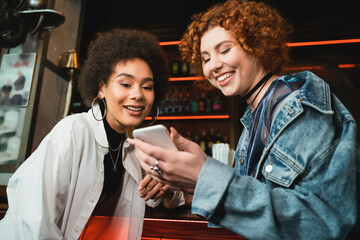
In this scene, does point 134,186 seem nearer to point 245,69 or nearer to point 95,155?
point 95,155

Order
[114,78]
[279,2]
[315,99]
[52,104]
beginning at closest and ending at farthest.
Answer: [315,99] < [114,78] < [52,104] < [279,2]

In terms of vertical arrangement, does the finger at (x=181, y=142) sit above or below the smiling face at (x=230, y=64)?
below

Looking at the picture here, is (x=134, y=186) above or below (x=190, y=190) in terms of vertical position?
below

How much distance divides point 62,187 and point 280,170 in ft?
3.04

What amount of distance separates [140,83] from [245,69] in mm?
594

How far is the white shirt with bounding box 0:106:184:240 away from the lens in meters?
1.07

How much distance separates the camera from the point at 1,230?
1122 millimetres

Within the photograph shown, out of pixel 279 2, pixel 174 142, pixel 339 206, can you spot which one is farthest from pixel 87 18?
pixel 339 206

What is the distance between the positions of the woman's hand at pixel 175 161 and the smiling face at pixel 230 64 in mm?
488

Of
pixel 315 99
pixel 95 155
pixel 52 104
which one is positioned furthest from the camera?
pixel 52 104

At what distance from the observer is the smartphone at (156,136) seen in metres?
0.69

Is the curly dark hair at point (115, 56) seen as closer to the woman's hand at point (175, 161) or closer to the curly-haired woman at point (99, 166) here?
the curly-haired woman at point (99, 166)

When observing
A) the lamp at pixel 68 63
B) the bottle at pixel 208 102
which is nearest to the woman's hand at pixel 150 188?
the lamp at pixel 68 63

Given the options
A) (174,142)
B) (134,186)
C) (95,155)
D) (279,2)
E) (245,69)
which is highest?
(279,2)
